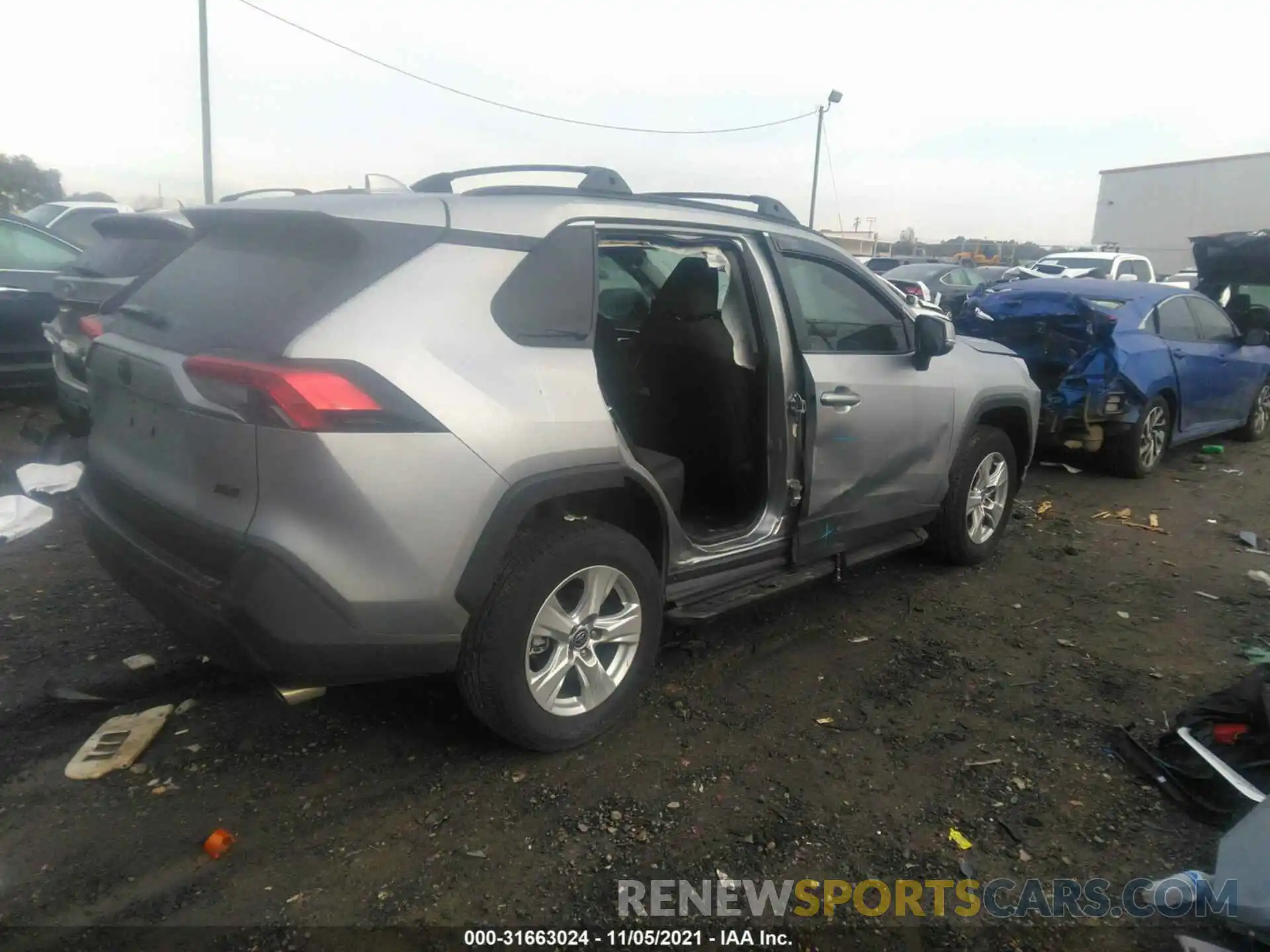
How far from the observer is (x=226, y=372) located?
235 cm

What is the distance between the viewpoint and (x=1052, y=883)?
8.29ft

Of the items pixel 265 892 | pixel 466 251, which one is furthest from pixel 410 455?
pixel 265 892

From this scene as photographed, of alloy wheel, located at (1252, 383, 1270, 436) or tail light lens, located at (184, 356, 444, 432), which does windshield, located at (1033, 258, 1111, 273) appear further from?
tail light lens, located at (184, 356, 444, 432)

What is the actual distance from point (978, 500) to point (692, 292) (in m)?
2.18

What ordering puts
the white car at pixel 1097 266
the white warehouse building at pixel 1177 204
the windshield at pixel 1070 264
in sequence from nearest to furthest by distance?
the white car at pixel 1097 266 → the windshield at pixel 1070 264 → the white warehouse building at pixel 1177 204

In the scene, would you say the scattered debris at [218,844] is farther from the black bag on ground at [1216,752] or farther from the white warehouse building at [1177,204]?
the white warehouse building at [1177,204]

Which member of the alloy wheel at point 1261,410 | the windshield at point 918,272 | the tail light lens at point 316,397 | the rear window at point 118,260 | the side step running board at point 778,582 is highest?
the windshield at point 918,272

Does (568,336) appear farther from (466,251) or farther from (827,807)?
(827,807)

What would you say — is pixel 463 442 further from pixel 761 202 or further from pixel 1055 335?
pixel 1055 335

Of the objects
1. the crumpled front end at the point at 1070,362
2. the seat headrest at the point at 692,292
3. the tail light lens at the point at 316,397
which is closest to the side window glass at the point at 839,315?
the seat headrest at the point at 692,292

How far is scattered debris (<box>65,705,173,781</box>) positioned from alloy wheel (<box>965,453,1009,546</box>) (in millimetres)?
3910

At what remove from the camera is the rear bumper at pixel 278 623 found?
7.60 feet

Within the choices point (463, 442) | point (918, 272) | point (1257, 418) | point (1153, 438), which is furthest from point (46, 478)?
point (918, 272)

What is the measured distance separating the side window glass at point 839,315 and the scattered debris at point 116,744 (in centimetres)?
283
